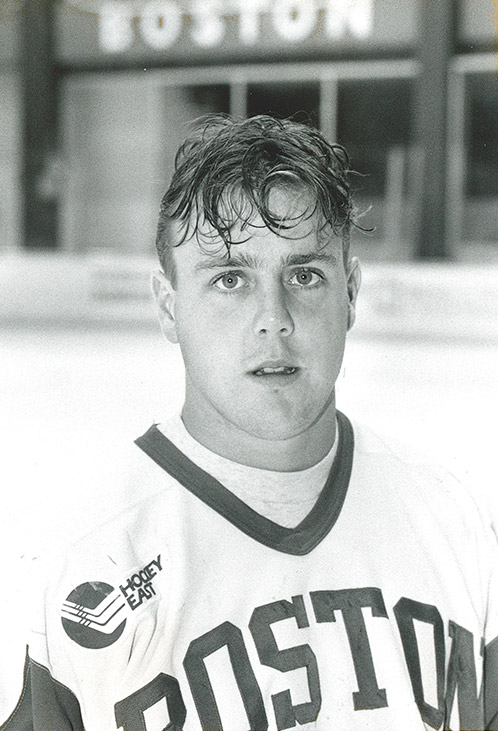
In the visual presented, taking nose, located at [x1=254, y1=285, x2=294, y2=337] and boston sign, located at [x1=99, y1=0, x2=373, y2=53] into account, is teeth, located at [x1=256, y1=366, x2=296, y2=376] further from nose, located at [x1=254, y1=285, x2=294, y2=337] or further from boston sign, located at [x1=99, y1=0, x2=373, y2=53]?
boston sign, located at [x1=99, y1=0, x2=373, y2=53]

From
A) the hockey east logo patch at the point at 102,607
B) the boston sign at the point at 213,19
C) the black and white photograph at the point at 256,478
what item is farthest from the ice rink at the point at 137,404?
the boston sign at the point at 213,19

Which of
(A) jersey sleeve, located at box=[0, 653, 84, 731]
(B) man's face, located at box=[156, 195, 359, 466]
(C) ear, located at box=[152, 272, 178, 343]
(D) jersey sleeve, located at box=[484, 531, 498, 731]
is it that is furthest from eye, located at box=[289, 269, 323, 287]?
(A) jersey sleeve, located at box=[0, 653, 84, 731]

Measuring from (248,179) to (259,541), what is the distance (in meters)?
0.37

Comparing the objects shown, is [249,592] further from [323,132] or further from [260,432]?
[323,132]

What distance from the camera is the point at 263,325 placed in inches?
36.2

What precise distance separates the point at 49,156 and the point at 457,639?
3868 millimetres

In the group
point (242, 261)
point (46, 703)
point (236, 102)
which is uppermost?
point (236, 102)

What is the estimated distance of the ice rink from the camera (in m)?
1.03

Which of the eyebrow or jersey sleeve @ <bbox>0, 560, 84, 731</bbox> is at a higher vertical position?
the eyebrow

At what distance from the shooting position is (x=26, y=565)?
0.98 metres

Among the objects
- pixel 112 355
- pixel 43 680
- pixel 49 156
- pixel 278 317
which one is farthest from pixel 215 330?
pixel 49 156

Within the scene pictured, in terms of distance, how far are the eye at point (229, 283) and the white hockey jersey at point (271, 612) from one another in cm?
18

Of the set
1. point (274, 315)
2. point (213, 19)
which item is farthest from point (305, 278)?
point (213, 19)

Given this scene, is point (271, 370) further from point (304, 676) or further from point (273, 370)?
point (304, 676)
